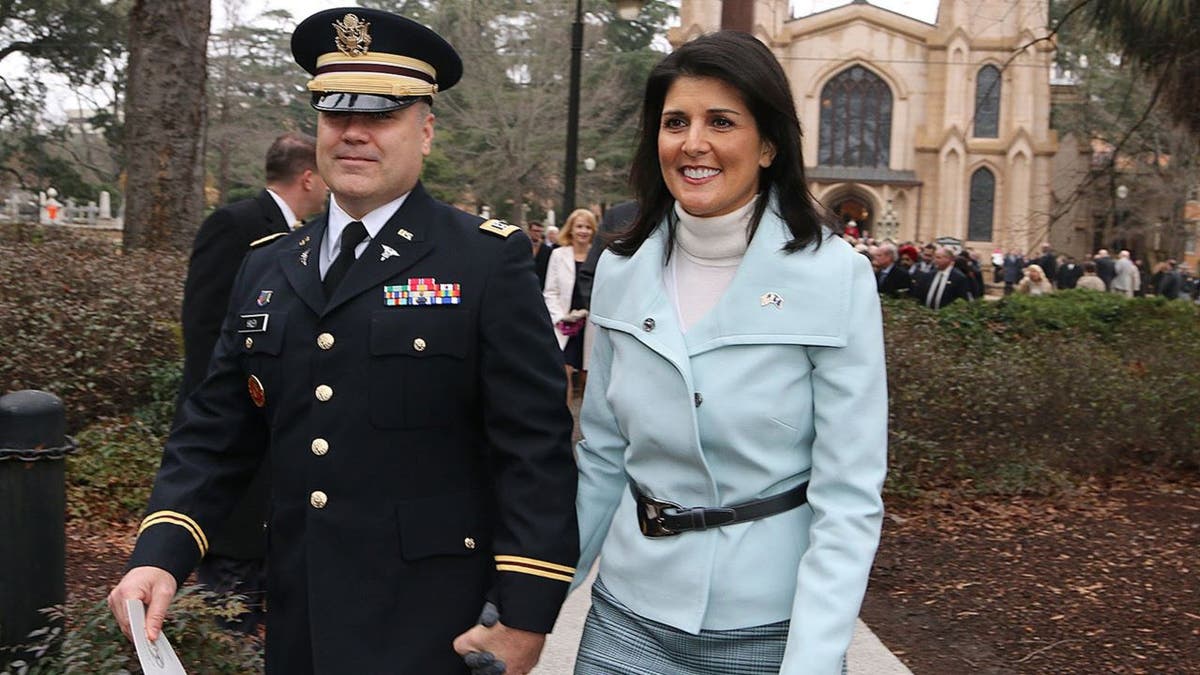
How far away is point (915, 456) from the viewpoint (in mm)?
8500

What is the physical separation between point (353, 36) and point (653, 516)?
1.24 meters

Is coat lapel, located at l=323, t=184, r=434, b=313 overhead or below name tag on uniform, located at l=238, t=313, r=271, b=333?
overhead

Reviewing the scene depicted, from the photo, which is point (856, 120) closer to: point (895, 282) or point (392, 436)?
point (895, 282)

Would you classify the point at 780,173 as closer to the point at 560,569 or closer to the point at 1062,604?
the point at 560,569

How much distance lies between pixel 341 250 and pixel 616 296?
0.62 metres

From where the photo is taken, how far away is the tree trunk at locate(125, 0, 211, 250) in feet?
34.7

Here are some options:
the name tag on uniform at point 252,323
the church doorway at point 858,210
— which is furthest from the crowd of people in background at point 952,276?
the church doorway at point 858,210

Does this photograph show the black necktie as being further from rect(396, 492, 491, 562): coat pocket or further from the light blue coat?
the light blue coat

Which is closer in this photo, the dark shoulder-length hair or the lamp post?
the dark shoulder-length hair

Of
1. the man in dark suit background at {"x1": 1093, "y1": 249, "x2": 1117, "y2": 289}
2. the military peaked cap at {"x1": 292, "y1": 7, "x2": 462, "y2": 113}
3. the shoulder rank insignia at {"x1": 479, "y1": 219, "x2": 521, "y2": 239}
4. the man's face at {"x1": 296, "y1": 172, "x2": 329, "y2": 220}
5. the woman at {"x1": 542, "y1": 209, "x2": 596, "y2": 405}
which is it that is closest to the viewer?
the military peaked cap at {"x1": 292, "y1": 7, "x2": 462, "y2": 113}

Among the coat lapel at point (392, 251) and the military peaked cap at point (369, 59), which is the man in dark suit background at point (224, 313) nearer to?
the military peaked cap at point (369, 59)

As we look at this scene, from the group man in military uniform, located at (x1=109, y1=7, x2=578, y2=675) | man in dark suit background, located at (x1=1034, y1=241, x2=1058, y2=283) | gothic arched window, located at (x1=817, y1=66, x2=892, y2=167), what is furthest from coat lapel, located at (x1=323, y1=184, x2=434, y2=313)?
gothic arched window, located at (x1=817, y1=66, x2=892, y2=167)

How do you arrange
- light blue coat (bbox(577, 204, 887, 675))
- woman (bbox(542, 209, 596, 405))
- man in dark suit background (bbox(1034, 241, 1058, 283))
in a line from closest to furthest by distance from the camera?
light blue coat (bbox(577, 204, 887, 675))
woman (bbox(542, 209, 596, 405))
man in dark suit background (bbox(1034, 241, 1058, 283))

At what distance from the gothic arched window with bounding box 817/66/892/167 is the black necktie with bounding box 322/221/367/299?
193ft
